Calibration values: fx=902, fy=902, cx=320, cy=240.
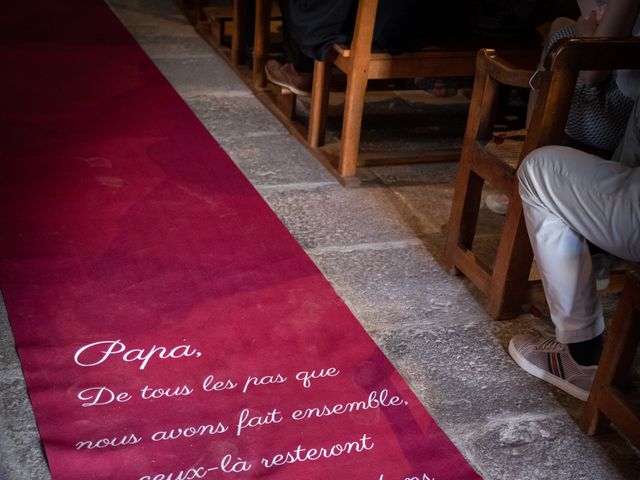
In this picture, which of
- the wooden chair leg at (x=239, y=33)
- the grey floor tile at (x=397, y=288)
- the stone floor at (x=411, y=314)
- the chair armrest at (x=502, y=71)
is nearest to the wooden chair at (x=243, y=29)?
the wooden chair leg at (x=239, y=33)

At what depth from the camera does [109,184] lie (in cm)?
311

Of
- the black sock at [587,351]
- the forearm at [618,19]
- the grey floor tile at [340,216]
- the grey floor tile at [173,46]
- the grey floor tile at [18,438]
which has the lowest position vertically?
the grey floor tile at [18,438]

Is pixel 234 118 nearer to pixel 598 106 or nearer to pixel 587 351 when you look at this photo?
pixel 598 106

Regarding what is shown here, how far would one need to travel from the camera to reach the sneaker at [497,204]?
10.5 ft

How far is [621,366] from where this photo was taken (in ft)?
6.66

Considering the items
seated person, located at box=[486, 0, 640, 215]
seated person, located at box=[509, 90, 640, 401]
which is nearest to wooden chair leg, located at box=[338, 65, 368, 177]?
seated person, located at box=[486, 0, 640, 215]

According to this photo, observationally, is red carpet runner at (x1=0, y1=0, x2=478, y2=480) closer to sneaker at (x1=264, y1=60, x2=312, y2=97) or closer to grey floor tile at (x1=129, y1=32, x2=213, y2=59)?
sneaker at (x1=264, y1=60, x2=312, y2=97)

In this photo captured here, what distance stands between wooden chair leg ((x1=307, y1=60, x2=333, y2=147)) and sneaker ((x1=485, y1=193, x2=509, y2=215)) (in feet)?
2.39

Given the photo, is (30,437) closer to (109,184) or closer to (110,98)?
(109,184)

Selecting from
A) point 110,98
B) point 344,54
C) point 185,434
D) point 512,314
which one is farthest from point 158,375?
point 110,98

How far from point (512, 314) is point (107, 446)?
1205 millimetres

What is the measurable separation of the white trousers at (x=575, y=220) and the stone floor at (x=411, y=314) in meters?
0.24

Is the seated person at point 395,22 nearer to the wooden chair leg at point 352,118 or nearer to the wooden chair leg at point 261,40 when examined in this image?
the wooden chair leg at point 352,118

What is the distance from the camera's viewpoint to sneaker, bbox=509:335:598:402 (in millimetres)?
2270
